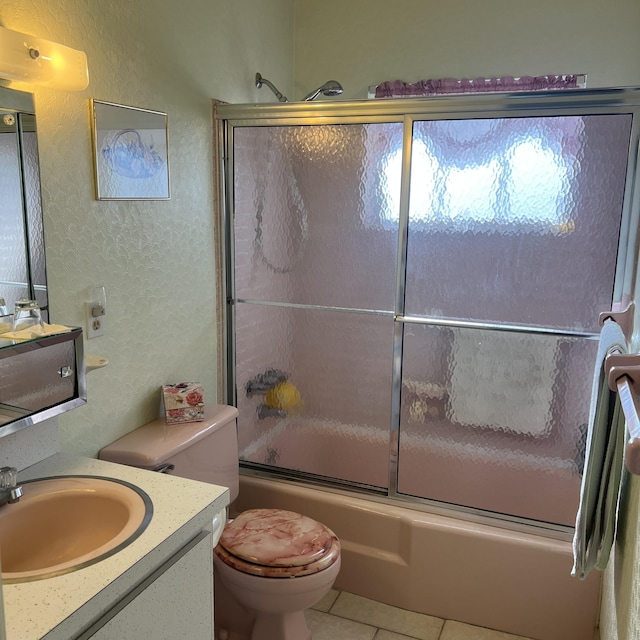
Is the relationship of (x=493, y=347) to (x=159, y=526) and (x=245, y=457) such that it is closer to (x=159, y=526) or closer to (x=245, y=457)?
(x=245, y=457)

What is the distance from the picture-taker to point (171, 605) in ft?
4.38

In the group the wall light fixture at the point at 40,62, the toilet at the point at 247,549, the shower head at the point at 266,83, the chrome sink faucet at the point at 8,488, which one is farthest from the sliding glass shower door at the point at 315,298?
the chrome sink faucet at the point at 8,488

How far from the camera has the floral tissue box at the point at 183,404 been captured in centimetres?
212

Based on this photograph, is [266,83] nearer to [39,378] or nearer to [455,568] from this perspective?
[39,378]

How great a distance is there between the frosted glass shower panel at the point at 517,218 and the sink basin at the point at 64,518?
1239mm

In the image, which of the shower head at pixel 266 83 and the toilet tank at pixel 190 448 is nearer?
the toilet tank at pixel 190 448

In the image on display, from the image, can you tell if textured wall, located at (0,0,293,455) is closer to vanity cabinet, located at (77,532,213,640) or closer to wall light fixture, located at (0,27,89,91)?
wall light fixture, located at (0,27,89,91)

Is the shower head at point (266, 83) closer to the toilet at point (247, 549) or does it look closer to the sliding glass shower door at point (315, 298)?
the sliding glass shower door at point (315, 298)

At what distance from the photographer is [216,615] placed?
218 cm

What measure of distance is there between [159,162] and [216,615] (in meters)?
1.57

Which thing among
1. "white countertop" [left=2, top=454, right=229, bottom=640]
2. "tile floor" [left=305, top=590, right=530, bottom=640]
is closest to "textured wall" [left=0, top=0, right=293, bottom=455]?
"white countertop" [left=2, top=454, right=229, bottom=640]

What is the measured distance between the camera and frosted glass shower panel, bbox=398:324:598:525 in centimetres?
216

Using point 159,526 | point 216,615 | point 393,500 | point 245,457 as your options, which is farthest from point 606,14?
point 216,615

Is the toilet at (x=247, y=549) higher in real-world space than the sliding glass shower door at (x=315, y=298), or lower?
lower
